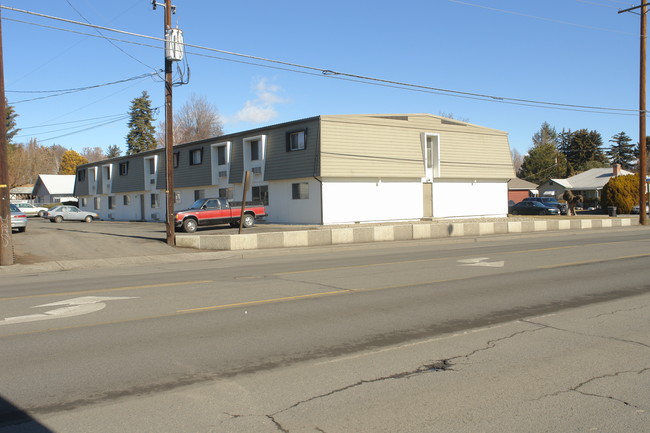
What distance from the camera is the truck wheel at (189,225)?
1118 inches

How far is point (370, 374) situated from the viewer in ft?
18.0

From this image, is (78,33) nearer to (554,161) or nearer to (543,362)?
(543,362)

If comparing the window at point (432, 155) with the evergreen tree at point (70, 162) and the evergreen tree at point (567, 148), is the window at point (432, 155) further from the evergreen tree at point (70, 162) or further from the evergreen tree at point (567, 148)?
the evergreen tree at point (70, 162)

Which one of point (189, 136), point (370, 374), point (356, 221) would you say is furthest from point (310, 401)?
point (189, 136)

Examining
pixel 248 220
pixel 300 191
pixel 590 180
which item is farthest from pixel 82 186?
pixel 590 180

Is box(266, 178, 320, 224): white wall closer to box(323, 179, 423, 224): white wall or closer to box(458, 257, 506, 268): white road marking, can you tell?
box(323, 179, 423, 224): white wall

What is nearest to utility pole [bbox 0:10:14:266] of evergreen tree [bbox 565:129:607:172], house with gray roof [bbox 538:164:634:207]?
house with gray roof [bbox 538:164:634:207]

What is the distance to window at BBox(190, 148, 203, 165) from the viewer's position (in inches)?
1629

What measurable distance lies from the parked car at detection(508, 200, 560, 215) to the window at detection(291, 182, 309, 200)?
76.8 ft

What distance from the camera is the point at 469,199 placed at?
3934 cm

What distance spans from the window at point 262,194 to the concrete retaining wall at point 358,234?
Result: 35.5 ft

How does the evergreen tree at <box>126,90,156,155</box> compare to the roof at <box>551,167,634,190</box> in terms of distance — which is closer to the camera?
the roof at <box>551,167,634,190</box>

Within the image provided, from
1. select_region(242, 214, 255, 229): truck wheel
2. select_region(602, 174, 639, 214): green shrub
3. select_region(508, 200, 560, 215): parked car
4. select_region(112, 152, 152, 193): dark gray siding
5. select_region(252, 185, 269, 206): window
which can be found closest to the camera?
select_region(242, 214, 255, 229): truck wheel

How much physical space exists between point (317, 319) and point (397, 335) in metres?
1.48
